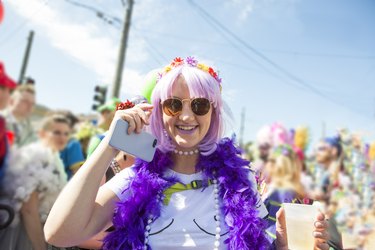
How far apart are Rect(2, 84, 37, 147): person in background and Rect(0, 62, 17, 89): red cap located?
11 mm

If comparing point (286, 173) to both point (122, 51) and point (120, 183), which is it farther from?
point (122, 51)

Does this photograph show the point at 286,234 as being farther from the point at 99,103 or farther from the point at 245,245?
the point at 99,103

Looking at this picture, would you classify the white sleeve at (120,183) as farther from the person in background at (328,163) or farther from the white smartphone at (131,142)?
the person in background at (328,163)

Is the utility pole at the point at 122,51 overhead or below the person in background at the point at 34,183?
overhead

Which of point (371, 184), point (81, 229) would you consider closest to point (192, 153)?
point (81, 229)

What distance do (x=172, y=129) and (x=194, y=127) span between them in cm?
8

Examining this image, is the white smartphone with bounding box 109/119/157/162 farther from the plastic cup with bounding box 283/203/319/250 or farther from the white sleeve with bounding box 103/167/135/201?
the plastic cup with bounding box 283/203/319/250

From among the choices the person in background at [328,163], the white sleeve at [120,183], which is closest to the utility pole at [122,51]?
the person in background at [328,163]

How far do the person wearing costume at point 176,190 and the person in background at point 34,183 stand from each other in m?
0.05

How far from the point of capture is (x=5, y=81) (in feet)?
1.84

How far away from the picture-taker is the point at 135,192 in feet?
3.68

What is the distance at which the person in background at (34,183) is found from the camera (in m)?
0.68

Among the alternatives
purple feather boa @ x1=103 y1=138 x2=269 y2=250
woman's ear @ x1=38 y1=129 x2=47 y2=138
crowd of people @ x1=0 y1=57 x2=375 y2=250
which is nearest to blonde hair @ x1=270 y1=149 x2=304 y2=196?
crowd of people @ x1=0 y1=57 x2=375 y2=250

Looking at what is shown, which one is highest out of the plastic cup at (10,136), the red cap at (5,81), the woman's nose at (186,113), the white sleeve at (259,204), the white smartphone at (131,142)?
the red cap at (5,81)
